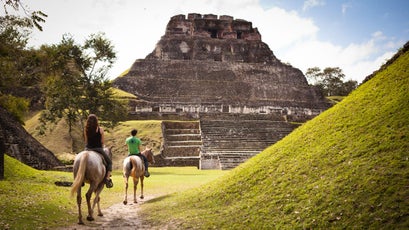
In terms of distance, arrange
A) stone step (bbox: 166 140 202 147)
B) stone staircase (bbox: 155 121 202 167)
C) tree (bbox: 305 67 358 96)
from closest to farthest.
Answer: stone staircase (bbox: 155 121 202 167) → stone step (bbox: 166 140 202 147) → tree (bbox: 305 67 358 96)

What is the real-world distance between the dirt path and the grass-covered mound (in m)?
0.33

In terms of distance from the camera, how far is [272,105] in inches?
1523

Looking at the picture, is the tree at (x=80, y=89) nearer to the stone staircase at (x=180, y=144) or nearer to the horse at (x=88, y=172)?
the stone staircase at (x=180, y=144)

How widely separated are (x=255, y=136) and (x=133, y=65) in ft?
62.8

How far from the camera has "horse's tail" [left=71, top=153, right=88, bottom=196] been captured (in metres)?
7.15

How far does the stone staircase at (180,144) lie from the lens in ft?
83.6

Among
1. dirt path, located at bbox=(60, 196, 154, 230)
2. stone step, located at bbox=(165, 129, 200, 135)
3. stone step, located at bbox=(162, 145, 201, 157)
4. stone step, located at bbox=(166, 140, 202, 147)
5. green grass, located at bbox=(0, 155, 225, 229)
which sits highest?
stone step, located at bbox=(165, 129, 200, 135)

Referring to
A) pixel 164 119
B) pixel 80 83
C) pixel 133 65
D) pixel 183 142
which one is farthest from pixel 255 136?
pixel 133 65

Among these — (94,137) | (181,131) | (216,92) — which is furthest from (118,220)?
(216,92)

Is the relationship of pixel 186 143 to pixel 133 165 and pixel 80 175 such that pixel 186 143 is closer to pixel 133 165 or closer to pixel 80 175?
pixel 133 165

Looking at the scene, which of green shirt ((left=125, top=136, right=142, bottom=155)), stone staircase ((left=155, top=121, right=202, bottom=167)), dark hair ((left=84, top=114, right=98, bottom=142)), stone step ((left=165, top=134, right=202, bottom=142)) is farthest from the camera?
stone step ((left=165, top=134, right=202, bottom=142))

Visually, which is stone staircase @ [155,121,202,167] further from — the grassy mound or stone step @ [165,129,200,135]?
the grassy mound

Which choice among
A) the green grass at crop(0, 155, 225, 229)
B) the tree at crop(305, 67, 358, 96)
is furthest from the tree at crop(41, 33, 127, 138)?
the tree at crop(305, 67, 358, 96)

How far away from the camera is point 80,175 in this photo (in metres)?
7.25
